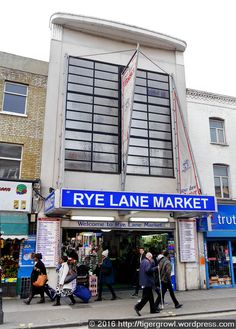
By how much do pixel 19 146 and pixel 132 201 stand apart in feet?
19.3

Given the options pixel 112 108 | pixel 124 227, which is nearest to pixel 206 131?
pixel 112 108

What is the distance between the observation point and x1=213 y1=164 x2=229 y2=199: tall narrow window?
17.4 m

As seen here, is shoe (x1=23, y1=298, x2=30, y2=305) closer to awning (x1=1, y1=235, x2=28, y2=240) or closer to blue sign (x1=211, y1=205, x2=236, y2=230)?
awning (x1=1, y1=235, x2=28, y2=240)

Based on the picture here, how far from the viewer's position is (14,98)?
48.4 feet

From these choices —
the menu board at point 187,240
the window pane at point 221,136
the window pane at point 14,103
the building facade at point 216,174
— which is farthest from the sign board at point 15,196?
the window pane at point 221,136

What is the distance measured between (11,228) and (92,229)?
3.54 meters

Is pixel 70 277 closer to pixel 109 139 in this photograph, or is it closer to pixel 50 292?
pixel 50 292

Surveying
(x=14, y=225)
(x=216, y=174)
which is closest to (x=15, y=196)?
(x=14, y=225)

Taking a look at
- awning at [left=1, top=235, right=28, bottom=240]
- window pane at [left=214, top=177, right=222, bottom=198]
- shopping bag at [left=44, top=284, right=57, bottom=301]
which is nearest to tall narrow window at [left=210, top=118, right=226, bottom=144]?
window pane at [left=214, top=177, right=222, bottom=198]

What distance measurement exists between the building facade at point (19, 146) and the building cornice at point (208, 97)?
26.4 feet

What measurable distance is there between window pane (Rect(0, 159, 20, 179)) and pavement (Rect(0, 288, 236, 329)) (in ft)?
16.3

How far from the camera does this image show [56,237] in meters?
13.5

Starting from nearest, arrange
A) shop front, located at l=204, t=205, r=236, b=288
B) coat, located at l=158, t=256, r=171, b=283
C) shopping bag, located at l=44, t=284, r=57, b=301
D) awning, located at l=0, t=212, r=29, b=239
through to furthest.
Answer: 1. coat, located at l=158, t=256, r=171, b=283
2. shopping bag, located at l=44, t=284, r=57, b=301
3. awning, located at l=0, t=212, r=29, b=239
4. shop front, located at l=204, t=205, r=236, b=288

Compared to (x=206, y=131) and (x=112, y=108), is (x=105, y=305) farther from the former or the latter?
(x=206, y=131)
